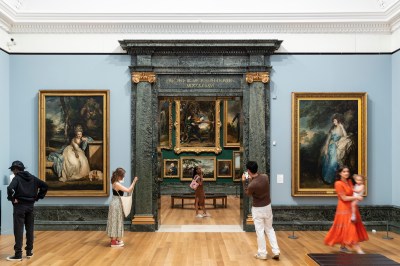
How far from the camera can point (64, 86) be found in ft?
45.8

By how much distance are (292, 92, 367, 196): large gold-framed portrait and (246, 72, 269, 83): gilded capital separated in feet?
3.25

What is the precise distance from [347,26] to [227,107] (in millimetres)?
10764

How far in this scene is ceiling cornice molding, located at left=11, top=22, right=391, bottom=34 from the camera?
13883 millimetres

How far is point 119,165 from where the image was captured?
13891 millimetres

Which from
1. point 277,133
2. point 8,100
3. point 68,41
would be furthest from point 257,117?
point 8,100

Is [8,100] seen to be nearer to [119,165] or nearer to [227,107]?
[119,165]

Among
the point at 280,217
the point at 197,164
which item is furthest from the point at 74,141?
the point at 197,164

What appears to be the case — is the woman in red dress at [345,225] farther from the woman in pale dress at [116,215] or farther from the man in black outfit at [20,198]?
the man in black outfit at [20,198]

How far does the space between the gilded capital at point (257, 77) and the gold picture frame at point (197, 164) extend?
35.2 ft

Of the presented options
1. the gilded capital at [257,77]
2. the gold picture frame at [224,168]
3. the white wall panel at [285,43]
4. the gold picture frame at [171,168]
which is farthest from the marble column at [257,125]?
the gold picture frame at [171,168]

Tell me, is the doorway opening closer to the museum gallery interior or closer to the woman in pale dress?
the museum gallery interior

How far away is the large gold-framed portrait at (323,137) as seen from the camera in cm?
1377

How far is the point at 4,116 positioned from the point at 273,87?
25.4 ft
